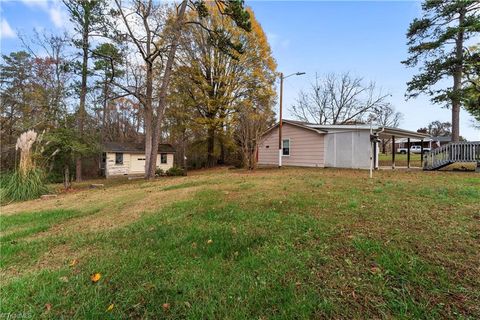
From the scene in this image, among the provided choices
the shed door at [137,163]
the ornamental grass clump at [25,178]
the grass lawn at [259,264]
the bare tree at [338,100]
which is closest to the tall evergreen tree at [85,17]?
the ornamental grass clump at [25,178]

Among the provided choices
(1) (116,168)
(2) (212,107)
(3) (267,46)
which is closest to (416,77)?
(3) (267,46)

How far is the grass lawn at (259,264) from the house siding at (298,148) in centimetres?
1129

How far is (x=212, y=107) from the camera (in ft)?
62.2

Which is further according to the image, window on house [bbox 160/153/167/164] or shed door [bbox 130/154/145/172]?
window on house [bbox 160/153/167/164]

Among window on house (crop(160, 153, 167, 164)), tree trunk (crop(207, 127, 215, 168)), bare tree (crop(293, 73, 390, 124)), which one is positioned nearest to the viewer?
tree trunk (crop(207, 127, 215, 168))

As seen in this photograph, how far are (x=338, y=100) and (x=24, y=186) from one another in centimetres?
3042

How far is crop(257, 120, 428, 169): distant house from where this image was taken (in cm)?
1376

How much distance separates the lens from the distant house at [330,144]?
542 inches

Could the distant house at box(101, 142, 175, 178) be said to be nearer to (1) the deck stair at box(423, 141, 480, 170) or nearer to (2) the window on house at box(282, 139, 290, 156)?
(2) the window on house at box(282, 139, 290, 156)

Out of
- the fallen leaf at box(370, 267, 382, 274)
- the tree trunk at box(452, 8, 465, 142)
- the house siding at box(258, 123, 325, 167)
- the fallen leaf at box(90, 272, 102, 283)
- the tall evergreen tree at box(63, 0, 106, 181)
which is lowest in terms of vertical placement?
the fallen leaf at box(90, 272, 102, 283)

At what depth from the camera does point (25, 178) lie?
28.7ft

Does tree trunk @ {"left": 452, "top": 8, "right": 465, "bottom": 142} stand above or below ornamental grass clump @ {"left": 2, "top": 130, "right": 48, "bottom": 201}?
above

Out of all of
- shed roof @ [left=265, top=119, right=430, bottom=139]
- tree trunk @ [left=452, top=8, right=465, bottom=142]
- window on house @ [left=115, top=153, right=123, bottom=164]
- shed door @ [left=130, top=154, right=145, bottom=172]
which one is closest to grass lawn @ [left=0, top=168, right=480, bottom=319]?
shed roof @ [left=265, top=119, right=430, bottom=139]

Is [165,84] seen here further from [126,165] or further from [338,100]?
[338,100]
